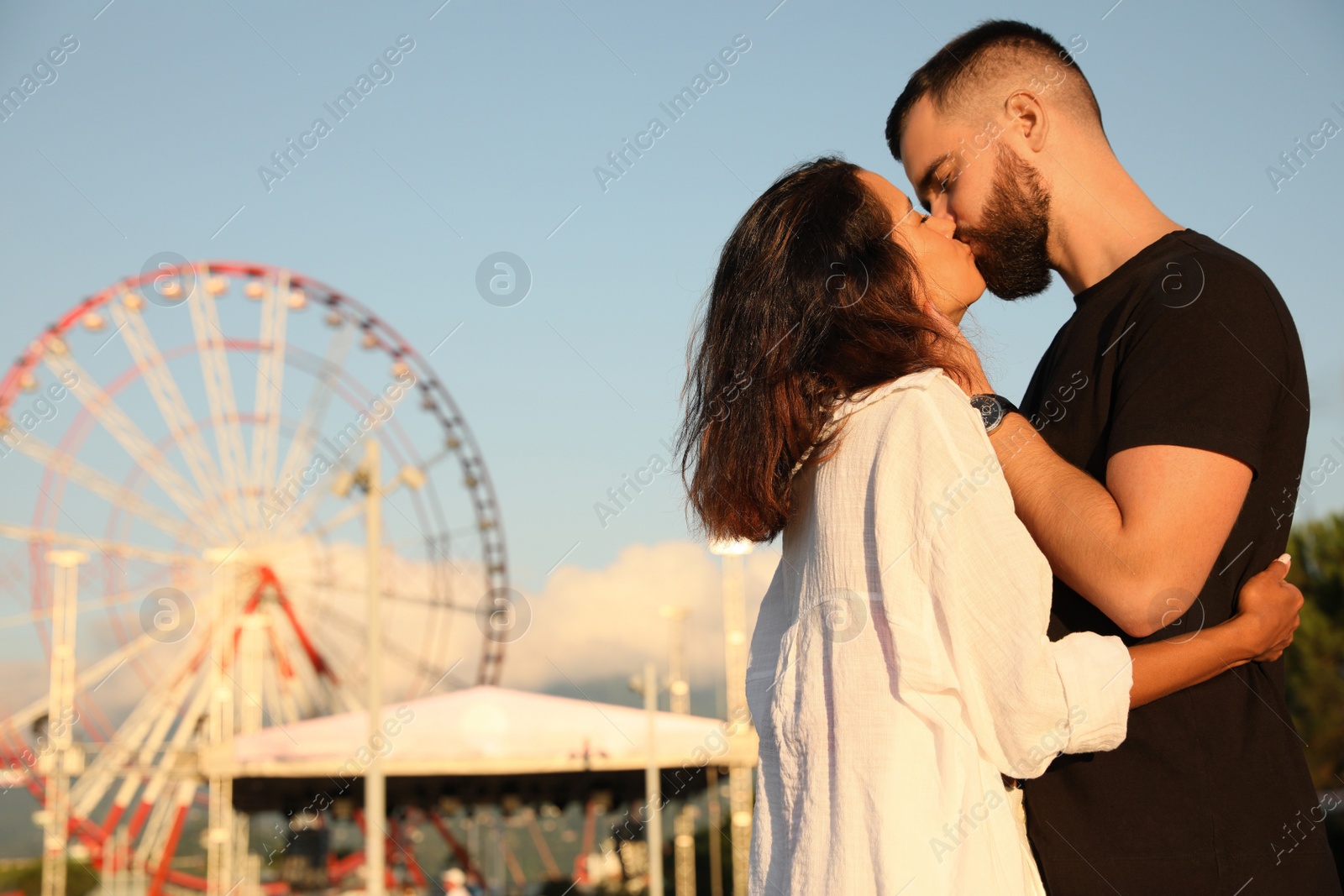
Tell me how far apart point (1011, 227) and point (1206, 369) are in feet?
2.03

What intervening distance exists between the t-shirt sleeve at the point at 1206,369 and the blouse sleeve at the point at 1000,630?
0.34 metres

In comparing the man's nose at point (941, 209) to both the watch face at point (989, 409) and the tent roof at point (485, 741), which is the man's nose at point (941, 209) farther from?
the tent roof at point (485, 741)

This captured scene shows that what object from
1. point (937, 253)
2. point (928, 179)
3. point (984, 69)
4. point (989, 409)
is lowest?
point (989, 409)

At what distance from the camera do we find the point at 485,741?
51.5 ft

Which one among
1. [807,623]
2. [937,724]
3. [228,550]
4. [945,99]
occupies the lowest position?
[937,724]

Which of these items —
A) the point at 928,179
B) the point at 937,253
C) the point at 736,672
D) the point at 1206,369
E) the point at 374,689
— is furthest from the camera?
the point at 736,672

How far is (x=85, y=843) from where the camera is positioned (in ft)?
61.4

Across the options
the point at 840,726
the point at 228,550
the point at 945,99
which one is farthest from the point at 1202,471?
the point at 228,550

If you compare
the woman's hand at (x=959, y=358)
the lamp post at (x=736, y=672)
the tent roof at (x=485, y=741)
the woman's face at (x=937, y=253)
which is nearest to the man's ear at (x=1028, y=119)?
the woman's face at (x=937, y=253)

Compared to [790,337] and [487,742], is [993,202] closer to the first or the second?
[790,337]

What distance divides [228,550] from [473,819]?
664cm

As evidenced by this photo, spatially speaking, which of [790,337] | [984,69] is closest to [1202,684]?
[790,337]

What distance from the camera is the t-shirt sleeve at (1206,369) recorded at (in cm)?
181

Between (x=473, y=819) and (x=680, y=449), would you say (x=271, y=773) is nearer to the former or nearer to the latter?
(x=473, y=819)
